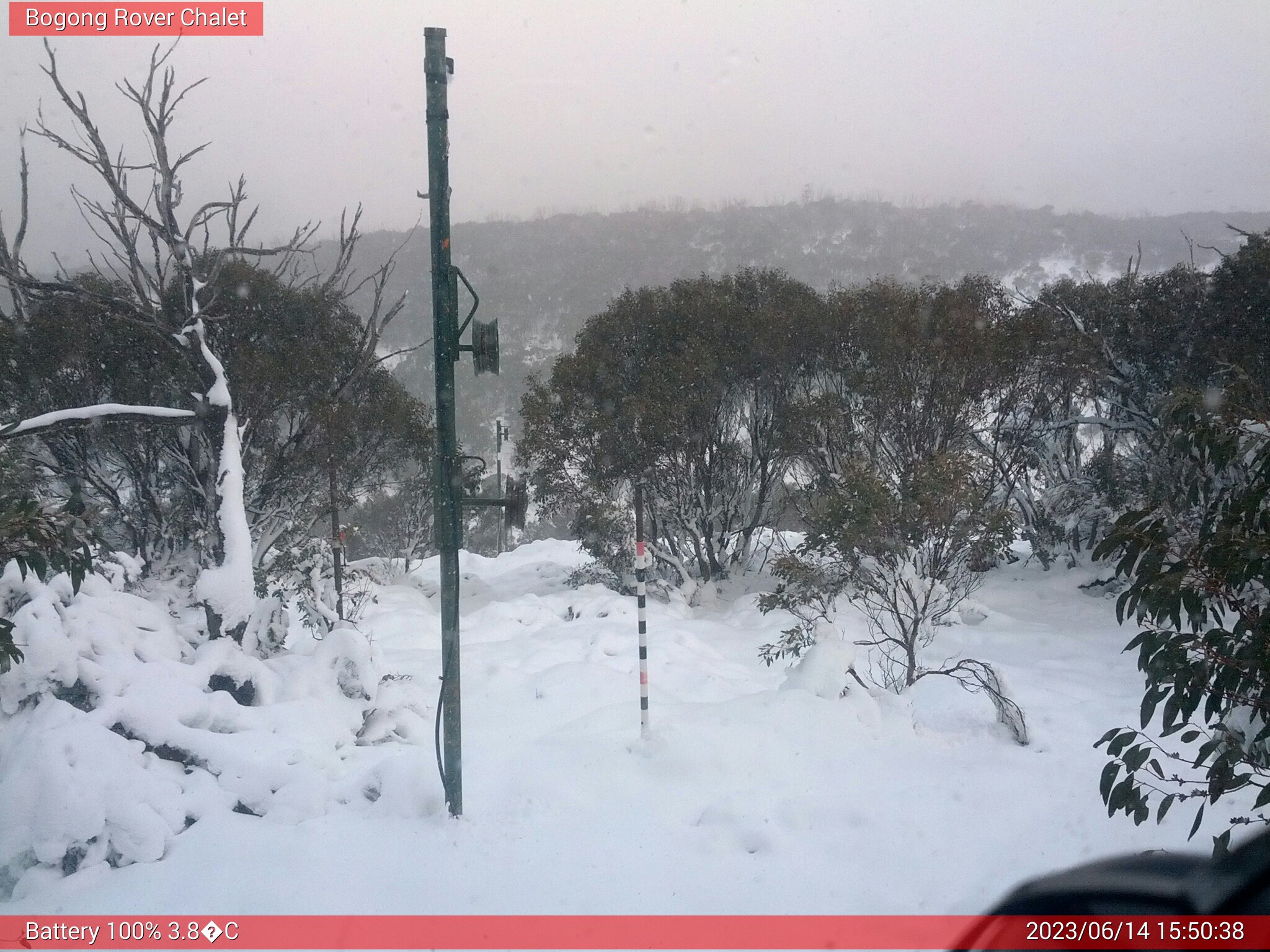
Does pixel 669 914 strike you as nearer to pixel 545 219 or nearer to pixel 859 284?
pixel 859 284

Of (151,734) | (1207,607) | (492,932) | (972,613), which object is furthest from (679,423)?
(492,932)

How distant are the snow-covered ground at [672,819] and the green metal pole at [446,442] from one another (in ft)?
1.66

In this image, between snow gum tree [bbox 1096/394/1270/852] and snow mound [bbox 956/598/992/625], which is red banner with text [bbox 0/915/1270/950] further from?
snow mound [bbox 956/598/992/625]

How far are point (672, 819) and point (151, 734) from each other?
127 inches

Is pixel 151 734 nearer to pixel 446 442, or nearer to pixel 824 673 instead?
pixel 446 442

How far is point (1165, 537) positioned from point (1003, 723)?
3727 millimetres

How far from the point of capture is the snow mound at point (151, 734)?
13.8 feet

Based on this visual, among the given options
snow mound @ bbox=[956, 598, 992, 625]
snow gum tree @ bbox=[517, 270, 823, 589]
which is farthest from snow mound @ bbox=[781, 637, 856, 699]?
snow gum tree @ bbox=[517, 270, 823, 589]

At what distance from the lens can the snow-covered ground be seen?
380cm

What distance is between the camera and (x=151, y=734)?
198 inches

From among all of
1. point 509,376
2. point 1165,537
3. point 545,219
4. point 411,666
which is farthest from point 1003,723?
point 545,219

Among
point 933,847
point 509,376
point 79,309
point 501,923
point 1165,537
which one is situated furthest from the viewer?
point 509,376

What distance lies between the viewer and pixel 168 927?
3.57 meters

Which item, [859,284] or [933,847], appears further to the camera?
[859,284]
